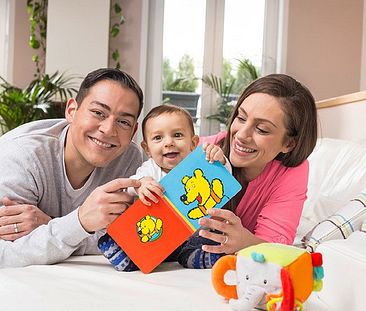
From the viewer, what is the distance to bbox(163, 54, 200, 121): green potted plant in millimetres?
5277

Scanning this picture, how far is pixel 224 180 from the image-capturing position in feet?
4.47

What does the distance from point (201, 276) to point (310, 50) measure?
4395 mm

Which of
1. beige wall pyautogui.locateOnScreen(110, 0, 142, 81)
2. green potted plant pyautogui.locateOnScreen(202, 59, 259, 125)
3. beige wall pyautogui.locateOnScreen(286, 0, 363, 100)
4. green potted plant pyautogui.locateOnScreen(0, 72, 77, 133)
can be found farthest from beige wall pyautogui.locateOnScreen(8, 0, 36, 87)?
beige wall pyautogui.locateOnScreen(286, 0, 363, 100)

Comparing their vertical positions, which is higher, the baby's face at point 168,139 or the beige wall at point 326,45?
the beige wall at point 326,45

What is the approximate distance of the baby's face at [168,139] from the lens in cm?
169

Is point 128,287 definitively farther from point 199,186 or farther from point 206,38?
point 206,38

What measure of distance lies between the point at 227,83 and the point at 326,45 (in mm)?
1058

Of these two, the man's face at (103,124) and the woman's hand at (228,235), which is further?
the man's face at (103,124)

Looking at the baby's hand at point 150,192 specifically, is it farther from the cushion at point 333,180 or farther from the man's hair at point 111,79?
the cushion at point 333,180

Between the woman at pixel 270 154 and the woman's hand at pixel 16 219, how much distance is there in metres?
0.50

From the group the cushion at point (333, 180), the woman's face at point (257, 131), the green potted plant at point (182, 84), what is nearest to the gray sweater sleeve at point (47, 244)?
the woman's face at point (257, 131)

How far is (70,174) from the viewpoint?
1.73 meters

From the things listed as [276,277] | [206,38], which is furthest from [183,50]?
[276,277]

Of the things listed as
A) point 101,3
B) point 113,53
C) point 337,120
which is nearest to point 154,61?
point 113,53
